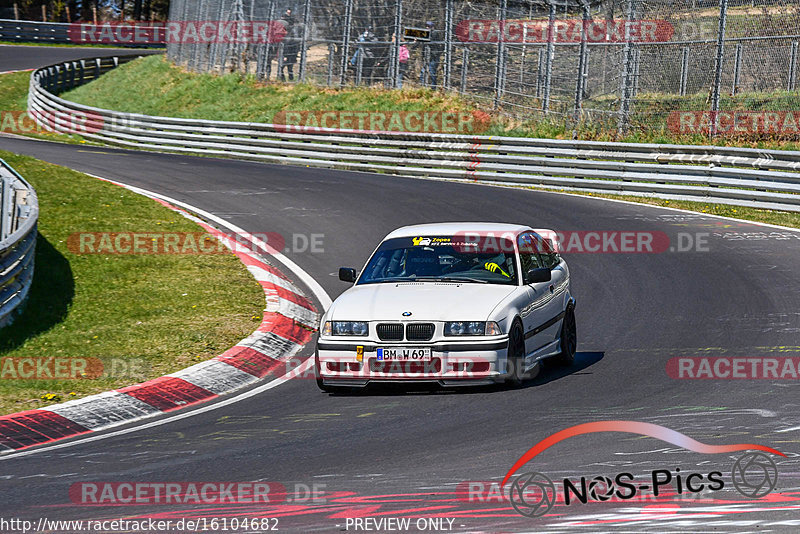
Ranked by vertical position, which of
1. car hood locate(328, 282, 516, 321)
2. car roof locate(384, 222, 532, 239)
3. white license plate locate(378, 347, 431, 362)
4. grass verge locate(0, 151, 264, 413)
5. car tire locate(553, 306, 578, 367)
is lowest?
grass verge locate(0, 151, 264, 413)

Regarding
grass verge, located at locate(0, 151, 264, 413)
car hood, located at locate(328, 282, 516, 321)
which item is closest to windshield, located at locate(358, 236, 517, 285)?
car hood, located at locate(328, 282, 516, 321)

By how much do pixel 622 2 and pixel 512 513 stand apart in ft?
67.3

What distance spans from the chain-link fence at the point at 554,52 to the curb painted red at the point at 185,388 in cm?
1195

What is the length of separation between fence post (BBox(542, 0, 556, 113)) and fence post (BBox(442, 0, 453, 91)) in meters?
Result: 3.77

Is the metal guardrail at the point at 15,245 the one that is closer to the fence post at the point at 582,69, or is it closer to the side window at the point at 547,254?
the side window at the point at 547,254

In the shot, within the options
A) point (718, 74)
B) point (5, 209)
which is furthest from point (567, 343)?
point (718, 74)

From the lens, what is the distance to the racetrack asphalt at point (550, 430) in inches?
231

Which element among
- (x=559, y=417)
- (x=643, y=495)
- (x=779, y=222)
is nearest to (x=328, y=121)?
(x=779, y=222)

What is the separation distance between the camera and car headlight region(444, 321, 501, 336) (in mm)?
9047

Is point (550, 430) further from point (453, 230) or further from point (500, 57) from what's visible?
point (500, 57)

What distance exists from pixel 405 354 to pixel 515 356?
3.12ft

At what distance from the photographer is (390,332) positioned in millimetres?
9172

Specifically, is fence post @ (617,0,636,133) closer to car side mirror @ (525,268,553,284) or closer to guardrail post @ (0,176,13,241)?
guardrail post @ (0,176,13,241)

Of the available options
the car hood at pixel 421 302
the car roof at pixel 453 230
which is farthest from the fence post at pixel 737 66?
the car hood at pixel 421 302
